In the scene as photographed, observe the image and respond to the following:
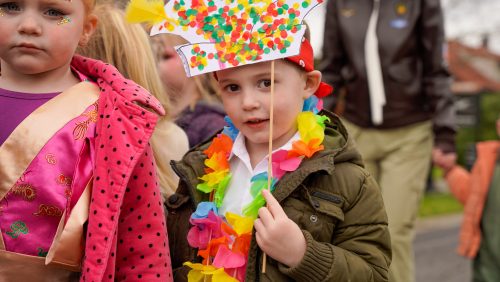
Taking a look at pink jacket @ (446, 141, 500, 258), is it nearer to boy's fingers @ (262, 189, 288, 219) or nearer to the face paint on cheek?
boy's fingers @ (262, 189, 288, 219)

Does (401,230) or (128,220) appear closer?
(128,220)

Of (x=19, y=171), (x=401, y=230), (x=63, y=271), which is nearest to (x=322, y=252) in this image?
(x=63, y=271)

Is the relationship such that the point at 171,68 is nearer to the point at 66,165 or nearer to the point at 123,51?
the point at 123,51

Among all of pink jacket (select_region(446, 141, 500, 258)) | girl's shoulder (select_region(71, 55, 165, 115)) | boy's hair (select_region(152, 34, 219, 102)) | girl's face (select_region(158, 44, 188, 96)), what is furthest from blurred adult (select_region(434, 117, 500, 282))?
girl's shoulder (select_region(71, 55, 165, 115))

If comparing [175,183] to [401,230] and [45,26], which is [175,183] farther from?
[401,230]

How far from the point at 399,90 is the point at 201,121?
1.38 meters

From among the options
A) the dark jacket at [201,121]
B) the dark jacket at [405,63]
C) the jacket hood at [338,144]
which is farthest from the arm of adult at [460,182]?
the jacket hood at [338,144]

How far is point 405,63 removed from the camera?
15.4 ft

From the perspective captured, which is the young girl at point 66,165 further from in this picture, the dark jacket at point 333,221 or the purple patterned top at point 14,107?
the dark jacket at point 333,221

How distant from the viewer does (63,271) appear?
214cm

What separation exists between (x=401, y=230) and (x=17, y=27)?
3002mm

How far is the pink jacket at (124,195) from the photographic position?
2041 mm

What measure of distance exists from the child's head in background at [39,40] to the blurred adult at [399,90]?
275 centimetres

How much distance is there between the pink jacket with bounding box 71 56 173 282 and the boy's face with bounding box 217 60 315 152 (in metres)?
0.27
